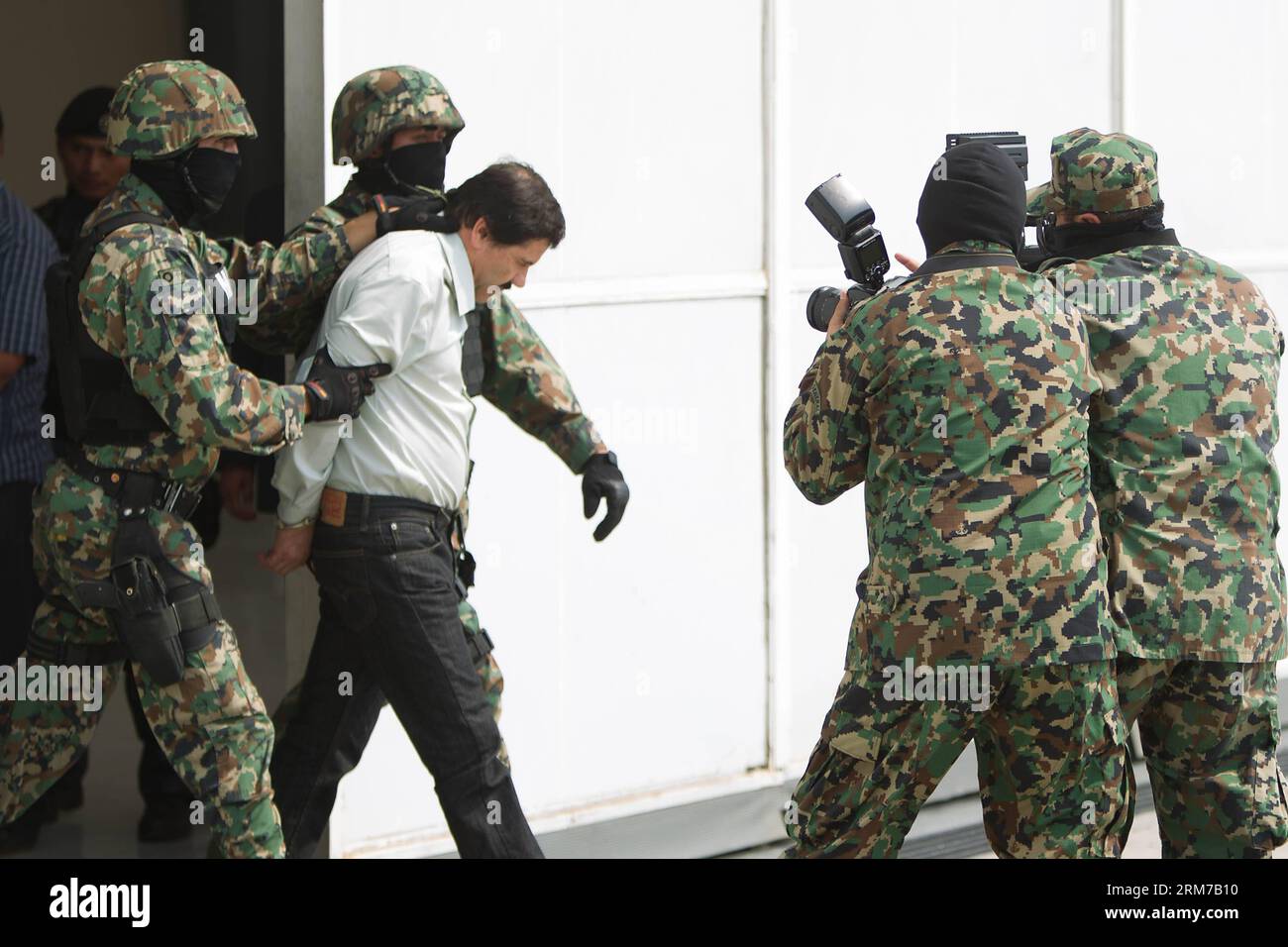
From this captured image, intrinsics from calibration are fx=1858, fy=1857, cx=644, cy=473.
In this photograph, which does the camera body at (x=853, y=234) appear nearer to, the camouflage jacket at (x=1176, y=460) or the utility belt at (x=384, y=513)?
the camouflage jacket at (x=1176, y=460)

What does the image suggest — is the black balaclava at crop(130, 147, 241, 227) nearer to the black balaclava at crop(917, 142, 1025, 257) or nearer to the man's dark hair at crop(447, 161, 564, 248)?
the man's dark hair at crop(447, 161, 564, 248)

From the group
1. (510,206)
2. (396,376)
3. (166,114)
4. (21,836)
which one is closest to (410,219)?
(510,206)

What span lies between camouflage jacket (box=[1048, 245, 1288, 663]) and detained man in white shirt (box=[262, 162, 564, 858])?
1.31 m

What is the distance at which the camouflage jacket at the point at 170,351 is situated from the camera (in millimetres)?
3832

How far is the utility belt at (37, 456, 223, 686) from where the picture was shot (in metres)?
3.92

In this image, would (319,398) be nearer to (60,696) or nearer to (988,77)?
(60,696)

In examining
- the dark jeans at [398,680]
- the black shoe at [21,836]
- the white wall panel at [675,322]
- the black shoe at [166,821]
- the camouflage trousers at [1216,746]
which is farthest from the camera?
the black shoe at [166,821]

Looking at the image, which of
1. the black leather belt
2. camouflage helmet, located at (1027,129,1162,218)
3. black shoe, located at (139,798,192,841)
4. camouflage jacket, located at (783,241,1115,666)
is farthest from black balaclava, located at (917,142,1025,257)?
black shoe, located at (139,798,192,841)

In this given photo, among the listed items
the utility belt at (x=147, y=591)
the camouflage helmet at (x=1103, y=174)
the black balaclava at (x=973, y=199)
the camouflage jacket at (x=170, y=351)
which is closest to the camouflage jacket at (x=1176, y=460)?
the camouflage helmet at (x=1103, y=174)

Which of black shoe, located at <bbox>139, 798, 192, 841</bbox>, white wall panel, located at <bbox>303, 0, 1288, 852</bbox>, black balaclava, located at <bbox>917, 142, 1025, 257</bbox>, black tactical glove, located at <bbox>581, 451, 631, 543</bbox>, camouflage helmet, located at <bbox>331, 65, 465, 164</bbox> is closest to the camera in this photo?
black balaclava, located at <bbox>917, 142, 1025, 257</bbox>

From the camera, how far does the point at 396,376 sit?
4.23m

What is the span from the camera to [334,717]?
4398 mm
